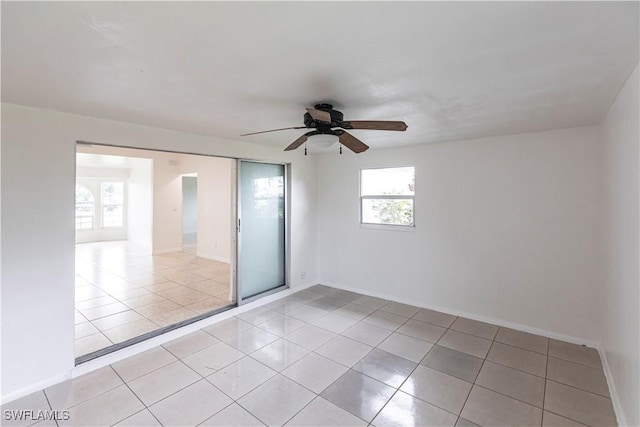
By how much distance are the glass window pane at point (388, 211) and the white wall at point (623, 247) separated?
7.12ft

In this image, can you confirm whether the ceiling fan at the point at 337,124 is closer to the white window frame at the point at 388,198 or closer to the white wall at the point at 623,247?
the white wall at the point at 623,247

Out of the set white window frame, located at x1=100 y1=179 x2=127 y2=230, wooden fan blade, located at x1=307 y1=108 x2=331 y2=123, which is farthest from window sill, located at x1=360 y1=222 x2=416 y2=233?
white window frame, located at x1=100 y1=179 x2=127 y2=230

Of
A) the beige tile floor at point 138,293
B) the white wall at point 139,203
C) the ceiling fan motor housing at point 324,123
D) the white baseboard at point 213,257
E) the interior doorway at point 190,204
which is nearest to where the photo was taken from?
the ceiling fan motor housing at point 324,123

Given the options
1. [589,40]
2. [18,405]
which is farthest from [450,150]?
[18,405]

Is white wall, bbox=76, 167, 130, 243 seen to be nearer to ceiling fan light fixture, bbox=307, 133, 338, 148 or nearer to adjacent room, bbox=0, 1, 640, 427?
adjacent room, bbox=0, 1, 640, 427

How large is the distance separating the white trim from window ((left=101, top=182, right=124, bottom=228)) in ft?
40.9

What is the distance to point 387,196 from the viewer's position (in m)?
4.66

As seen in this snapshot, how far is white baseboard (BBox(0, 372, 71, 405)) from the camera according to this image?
233cm

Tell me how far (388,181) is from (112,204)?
33.0ft

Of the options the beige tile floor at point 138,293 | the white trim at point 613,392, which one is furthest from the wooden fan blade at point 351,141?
the beige tile floor at point 138,293

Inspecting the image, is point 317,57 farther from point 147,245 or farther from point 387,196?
point 147,245

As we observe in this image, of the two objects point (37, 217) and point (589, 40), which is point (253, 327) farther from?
point (589, 40)

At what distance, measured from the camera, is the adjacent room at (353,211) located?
1470mm

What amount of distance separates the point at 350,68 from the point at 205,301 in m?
3.90
